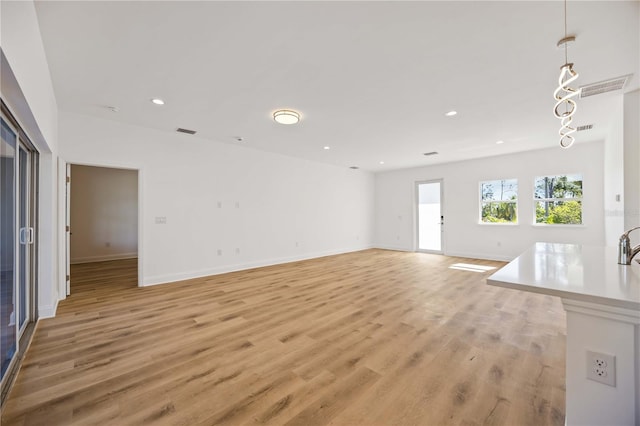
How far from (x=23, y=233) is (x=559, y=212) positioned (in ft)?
29.9

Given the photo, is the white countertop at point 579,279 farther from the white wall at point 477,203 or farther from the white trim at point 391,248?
the white trim at point 391,248

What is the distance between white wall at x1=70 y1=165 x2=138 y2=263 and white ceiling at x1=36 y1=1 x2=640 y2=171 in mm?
3976

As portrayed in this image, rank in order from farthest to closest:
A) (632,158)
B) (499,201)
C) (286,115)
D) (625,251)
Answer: (499,201), (286,115), (632,158), (625,251)

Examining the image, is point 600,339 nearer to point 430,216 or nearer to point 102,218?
point 430,216

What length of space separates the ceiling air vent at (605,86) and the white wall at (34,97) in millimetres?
4909

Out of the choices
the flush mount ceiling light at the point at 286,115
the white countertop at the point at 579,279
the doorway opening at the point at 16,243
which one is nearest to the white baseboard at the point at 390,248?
the flush mount ceiling light at the point at 286,115

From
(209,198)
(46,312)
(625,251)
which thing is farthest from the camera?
(209,198)

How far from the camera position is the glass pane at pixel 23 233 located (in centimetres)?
257

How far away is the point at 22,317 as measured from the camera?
8.68 feet

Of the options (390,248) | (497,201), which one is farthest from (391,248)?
(497,201)

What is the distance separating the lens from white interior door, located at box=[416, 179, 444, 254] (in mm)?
7887

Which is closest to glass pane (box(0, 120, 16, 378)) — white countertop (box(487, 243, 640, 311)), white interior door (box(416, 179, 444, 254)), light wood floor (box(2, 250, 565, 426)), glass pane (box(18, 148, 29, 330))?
light wood floor (box(2, 250, 565, 426))

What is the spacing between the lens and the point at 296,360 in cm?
216

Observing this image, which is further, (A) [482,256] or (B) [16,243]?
(A) [482,256]
